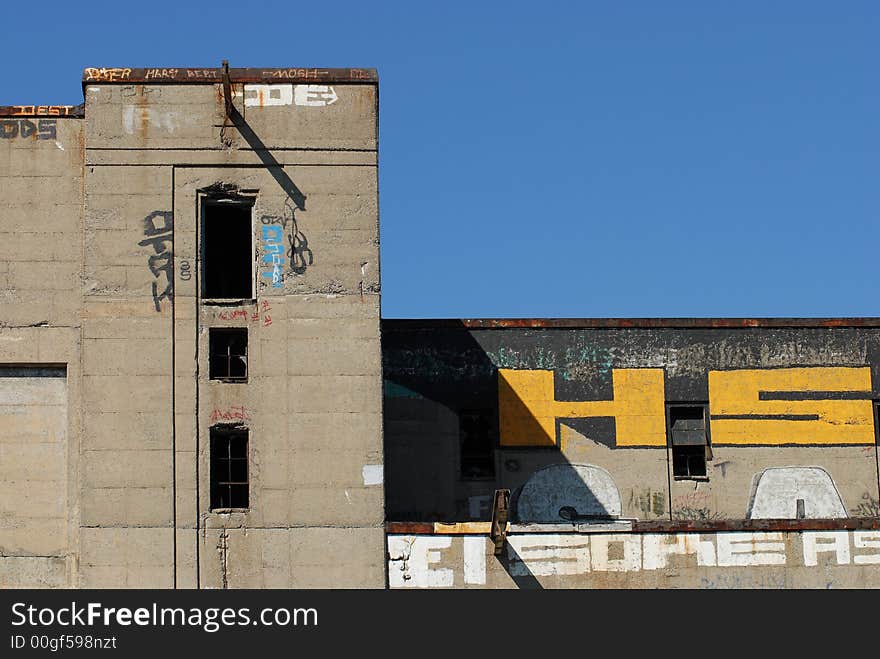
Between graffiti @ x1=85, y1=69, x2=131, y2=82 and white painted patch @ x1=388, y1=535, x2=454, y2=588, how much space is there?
9.30 m

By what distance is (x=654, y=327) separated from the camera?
32.7m

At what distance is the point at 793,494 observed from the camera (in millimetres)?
32156

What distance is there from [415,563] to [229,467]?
3.58 meters

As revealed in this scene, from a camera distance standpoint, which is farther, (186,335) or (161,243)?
(161,243)

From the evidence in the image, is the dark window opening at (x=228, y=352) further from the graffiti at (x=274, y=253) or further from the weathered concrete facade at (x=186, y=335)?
the graffiti at (x=274, y=253)

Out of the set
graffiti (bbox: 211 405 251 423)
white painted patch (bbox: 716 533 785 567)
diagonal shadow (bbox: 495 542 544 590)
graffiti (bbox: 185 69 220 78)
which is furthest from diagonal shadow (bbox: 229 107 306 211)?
white painted patch (bbox: 716 533 785 567)

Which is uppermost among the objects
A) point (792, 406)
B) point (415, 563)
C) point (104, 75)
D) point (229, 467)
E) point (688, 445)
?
point (104, 75)

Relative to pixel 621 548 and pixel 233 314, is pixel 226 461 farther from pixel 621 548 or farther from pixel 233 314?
pixel 621 548

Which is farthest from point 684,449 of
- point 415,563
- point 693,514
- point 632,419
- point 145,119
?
point 145,119

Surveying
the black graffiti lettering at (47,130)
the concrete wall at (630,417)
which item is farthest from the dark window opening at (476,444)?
the black graffiti lettering at (47,130)

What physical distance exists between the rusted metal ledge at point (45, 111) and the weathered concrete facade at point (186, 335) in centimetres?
4

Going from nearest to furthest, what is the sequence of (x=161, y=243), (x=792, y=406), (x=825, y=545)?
1. (x=161, y=243)
2. (x=825, y=545)
3. (x=792, y=406)

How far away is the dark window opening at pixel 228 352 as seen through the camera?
1040 inches
